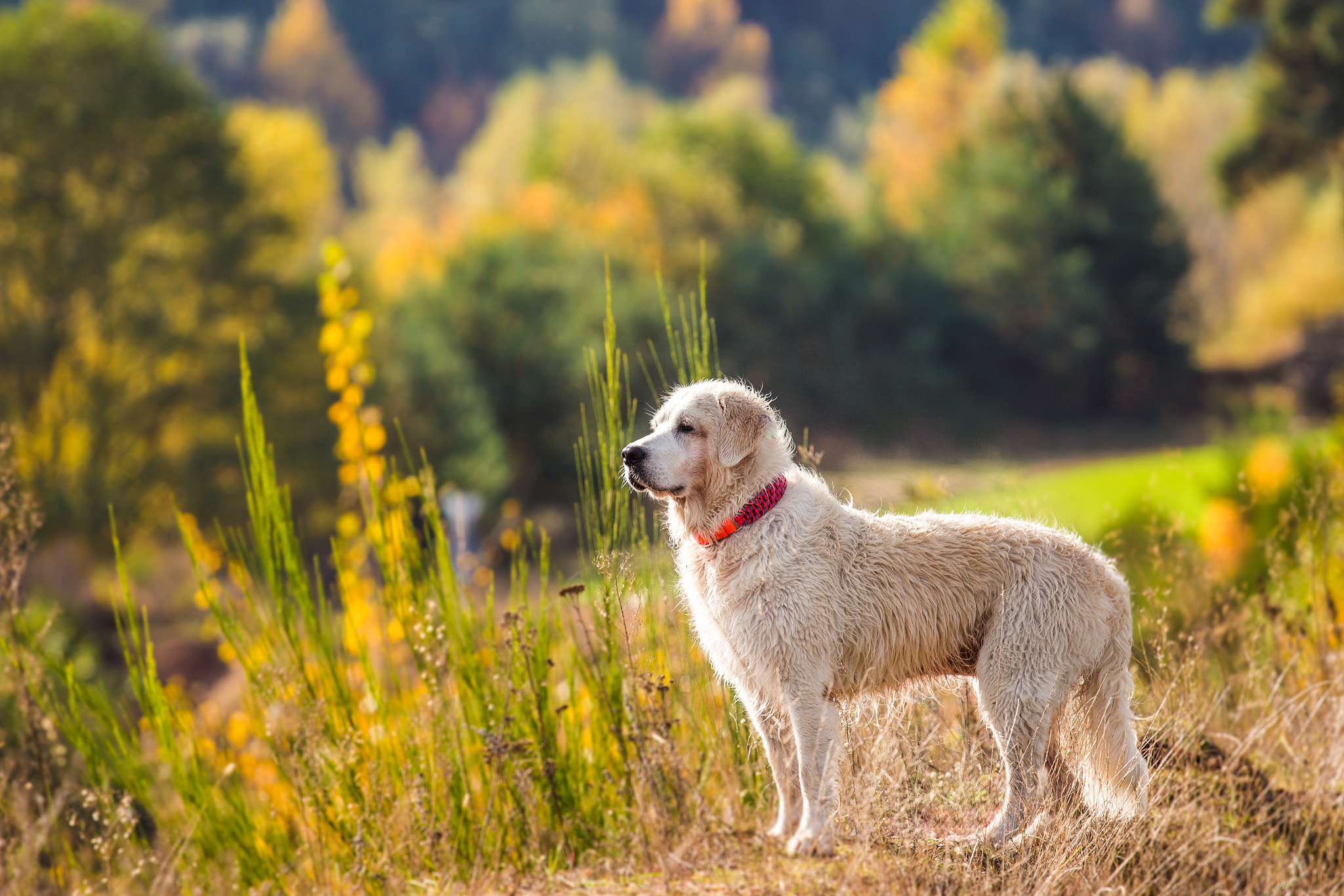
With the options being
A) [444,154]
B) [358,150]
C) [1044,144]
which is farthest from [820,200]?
[444,154]

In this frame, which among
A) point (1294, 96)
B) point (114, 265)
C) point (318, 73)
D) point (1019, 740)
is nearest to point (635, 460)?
point (1019, 740)

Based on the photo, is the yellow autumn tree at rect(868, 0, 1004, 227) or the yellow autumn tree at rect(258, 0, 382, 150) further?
the yellow autumn tree at rect(258, 0, 382, 150)

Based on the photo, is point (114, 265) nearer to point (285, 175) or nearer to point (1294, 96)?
point (285, 175)

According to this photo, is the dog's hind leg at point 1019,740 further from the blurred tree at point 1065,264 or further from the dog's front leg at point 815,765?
the blurred tree at point 1065,264

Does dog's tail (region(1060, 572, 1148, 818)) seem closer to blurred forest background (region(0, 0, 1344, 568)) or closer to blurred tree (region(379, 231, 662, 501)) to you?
blurred forest background (region(0, 0, 1344, 568))

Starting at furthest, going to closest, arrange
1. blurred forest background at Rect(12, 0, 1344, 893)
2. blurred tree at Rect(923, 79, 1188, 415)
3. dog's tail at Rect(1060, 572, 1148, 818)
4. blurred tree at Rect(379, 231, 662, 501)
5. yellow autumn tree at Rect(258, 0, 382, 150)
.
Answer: yellow autumn tree at Rect(258, 0, 382, 150) < blurred tree at Rect(923, 79, 1188, 415) < blurred tree at Rect(379, 231, 662, 501) < blurred forest background at Rect(12, 0, 1344, 893) < dog's tail at Rect(1060, 572, 1148, 818)

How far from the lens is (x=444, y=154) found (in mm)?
73625

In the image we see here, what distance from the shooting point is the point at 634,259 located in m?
27.2

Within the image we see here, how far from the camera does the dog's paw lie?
9.05ft

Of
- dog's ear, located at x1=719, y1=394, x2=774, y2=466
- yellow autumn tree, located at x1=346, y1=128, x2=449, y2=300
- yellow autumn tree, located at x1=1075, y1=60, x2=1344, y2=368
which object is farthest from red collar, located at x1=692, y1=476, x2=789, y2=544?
yellow autumn tree, located at x1=346, y1=128, x2=449, y2=300

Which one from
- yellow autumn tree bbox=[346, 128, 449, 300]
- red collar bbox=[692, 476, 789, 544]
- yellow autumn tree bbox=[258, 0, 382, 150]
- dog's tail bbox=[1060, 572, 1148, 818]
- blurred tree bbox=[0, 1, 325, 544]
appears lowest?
dog's tail bbox=[1060, 572, 1148, 818]

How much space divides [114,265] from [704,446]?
18.4 meters

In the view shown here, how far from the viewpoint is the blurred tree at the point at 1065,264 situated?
29203mm

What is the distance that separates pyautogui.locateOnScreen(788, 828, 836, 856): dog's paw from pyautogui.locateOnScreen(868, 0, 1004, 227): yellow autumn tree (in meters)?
42.6
